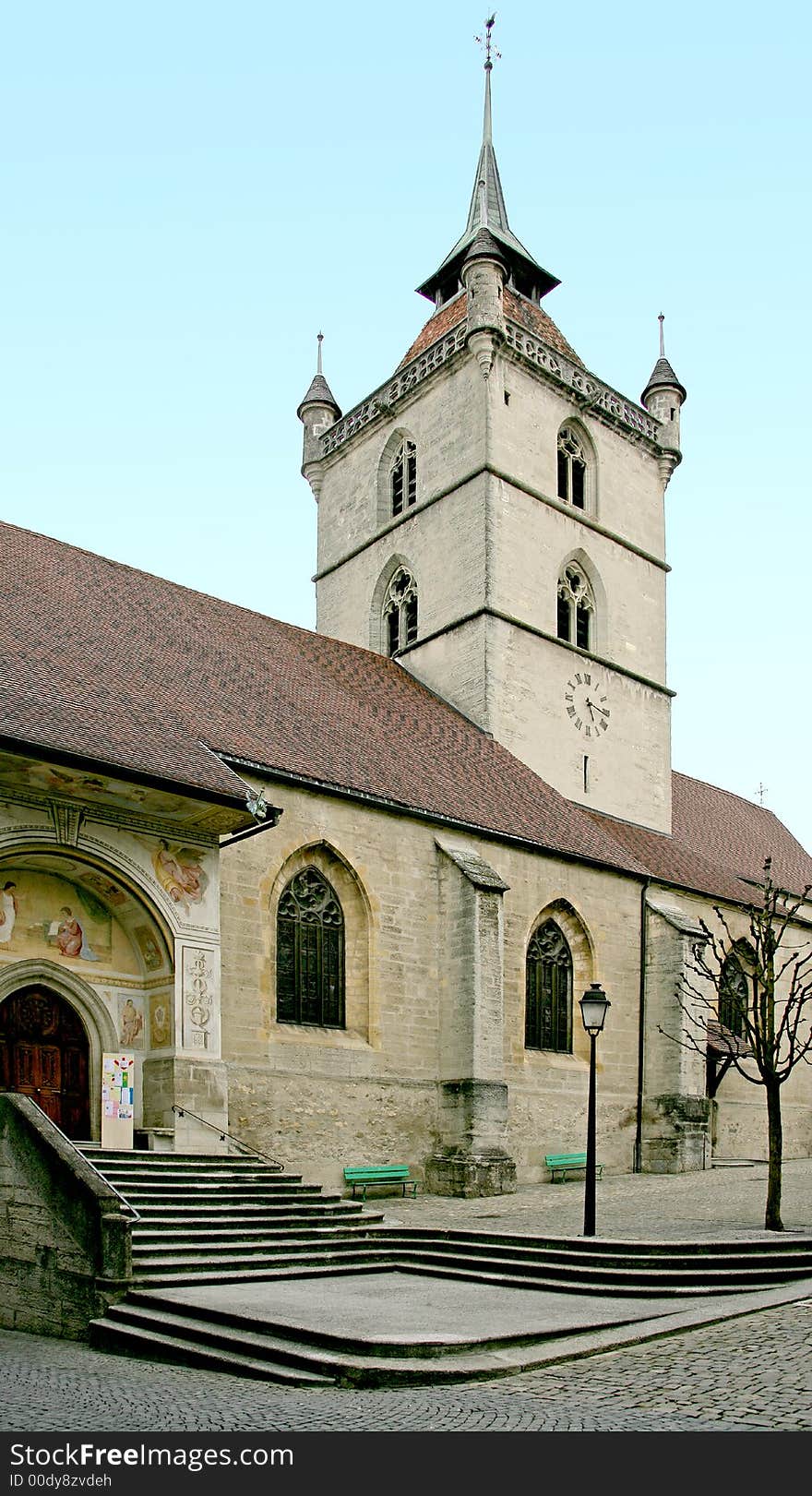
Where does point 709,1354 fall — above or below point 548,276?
below

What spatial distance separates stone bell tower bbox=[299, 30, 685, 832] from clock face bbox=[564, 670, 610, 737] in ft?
0.15

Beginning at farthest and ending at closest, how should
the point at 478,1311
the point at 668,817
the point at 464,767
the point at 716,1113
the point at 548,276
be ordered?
1. the point at 548,276
2. the point at 668,817
3. the point at 716,1113
4. the point at 464,767
5. the point at 478,1311

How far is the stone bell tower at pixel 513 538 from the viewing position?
2881 centimetres

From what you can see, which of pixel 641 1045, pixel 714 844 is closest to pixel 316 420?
pixel 714 844

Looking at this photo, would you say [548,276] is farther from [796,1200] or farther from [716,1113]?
[796,1200]

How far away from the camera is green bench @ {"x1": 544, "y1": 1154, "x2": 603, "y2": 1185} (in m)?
22.7

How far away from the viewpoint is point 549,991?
959 inches

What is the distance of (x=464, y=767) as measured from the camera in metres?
25.3

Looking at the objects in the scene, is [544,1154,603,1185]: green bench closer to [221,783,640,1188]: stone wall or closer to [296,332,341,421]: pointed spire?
[221,783,640,1188]: stone wall

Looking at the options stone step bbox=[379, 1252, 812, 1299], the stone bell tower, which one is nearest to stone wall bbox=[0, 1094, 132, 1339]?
stone step bbox=[379, 1252, 812, 1299]

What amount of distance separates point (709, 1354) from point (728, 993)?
388 inches
